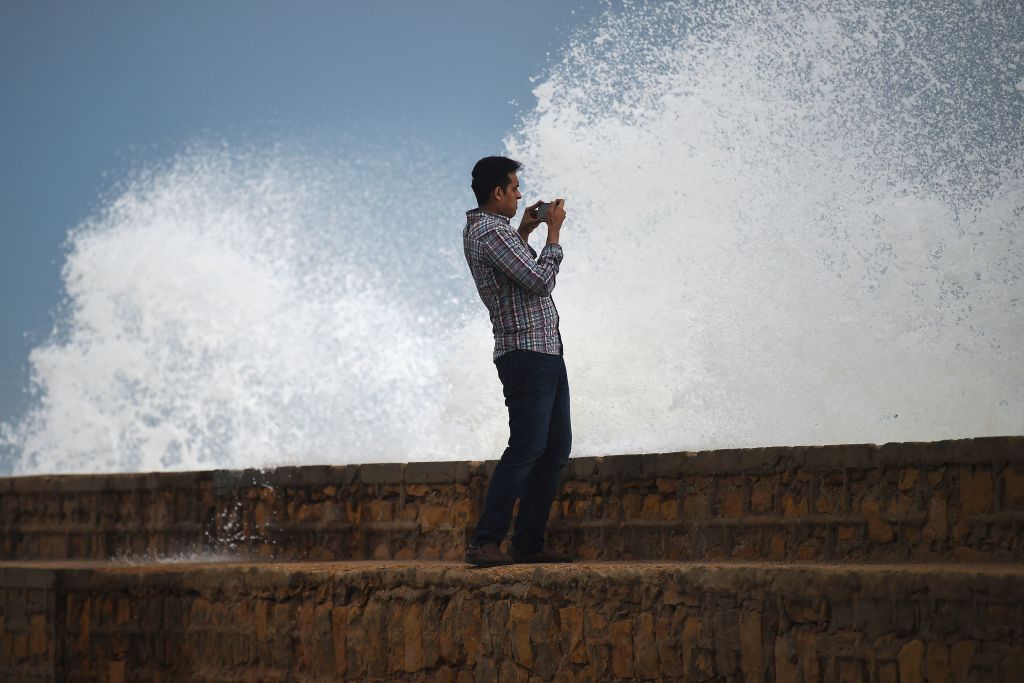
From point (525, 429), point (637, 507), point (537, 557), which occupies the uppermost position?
point (525, 429)

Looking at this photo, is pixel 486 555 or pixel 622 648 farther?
pixel 486 555

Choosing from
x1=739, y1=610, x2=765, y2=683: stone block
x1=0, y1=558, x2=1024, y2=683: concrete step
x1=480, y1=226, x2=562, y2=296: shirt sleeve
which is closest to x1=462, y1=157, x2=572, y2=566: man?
x1=480, y1=226, x2=562, y2=296: shirt sleeve

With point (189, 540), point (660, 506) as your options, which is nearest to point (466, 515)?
point (660, 506)

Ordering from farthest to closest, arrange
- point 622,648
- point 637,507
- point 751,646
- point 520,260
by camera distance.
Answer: point 637,507 < point 520,260 < point 622,648 < point 751,646

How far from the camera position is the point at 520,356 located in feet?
12.4

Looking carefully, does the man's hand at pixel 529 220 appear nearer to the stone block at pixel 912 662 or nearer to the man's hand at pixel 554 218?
the man's hand at pixel 554 218

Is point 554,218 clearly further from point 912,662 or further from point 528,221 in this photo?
point 912,662

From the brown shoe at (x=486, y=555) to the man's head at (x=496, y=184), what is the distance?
1.09 metres

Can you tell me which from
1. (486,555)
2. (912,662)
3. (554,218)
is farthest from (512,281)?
(912,662)

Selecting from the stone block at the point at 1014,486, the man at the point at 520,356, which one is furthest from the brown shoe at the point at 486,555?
the stone block at the point at 1014,486

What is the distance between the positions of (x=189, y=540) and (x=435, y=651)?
6.48 ft

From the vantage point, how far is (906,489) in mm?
3619

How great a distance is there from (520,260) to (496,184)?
0.32 metres

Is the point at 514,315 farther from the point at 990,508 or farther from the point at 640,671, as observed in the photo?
the point at 990,508
